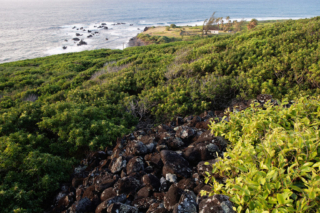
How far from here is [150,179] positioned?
3.25m

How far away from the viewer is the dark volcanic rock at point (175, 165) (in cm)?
322

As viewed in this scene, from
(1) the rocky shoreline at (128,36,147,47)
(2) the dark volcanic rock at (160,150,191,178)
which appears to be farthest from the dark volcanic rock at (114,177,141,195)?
(1) the rocky shoreline at (128,36,147,47)

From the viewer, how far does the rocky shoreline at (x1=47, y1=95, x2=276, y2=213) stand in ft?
8.55

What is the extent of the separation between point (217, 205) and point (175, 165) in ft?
4.59

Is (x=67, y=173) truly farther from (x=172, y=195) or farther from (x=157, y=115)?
(x=157, y=115)

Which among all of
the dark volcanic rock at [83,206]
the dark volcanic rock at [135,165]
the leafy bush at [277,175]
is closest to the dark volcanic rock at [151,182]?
the dark volcanic rock at [135,165]

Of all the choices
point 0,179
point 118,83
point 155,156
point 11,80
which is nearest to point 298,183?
point 155,156

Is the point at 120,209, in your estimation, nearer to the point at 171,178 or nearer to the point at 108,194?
the point at 108,194

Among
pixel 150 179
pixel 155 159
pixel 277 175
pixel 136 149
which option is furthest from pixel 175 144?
pixel 277 175

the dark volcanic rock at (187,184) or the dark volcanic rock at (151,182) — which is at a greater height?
the dark volcanic rock at (187,184)

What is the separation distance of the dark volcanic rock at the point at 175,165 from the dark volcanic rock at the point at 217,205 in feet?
3.45

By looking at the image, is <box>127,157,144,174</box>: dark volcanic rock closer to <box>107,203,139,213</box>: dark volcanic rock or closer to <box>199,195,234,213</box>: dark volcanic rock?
<box>107,203,139,213</box>: dark volcanic rock

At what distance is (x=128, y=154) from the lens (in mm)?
4203

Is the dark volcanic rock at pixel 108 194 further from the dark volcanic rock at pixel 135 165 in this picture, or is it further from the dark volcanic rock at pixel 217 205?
the dark volcanic rock at pixel 217 205
